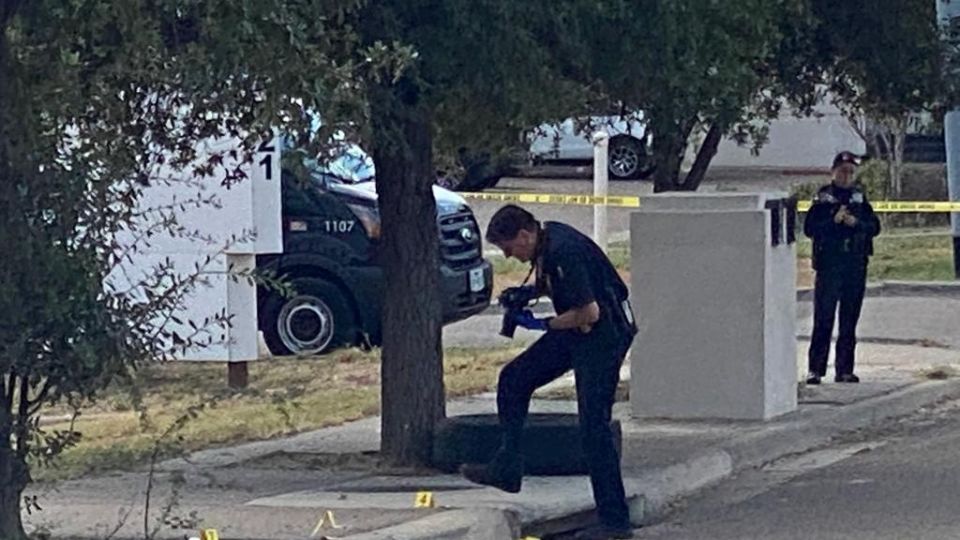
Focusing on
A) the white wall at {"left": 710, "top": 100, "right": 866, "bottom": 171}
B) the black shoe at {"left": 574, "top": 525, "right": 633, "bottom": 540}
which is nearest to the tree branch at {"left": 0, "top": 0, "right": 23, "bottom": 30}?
the black shoe at {"left": 574, "top": 525, "right": 633, "bottom": 540}

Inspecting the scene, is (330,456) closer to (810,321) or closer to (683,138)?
(683,138)

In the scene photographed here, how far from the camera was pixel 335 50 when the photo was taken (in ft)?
28.2

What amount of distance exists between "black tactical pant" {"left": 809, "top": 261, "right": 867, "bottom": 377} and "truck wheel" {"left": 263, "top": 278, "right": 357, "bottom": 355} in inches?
177

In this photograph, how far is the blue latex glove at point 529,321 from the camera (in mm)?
9782

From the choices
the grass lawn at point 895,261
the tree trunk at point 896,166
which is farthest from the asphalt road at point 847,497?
the tree trunk at point 896,166

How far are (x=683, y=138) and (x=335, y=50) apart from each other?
4.31 metres

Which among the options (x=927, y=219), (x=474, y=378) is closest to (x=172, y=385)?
(x=474, y=378)

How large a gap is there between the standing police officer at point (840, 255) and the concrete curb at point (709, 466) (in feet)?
2.10

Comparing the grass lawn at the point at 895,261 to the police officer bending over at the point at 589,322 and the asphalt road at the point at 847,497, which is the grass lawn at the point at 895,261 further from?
the police officer bending over at the point at 589,322

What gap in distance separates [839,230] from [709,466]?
3523 millimetres

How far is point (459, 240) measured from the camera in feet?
59.2

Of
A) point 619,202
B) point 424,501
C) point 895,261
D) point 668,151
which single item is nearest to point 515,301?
point 424,501

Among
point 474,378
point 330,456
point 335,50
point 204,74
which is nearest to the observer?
point 204,74

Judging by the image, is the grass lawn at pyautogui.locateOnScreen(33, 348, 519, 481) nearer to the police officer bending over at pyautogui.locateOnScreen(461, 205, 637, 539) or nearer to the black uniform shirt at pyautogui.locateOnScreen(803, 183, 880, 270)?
the police officer bending over at pyautogui.locateOnScreen(461, 205, 637, 539)
